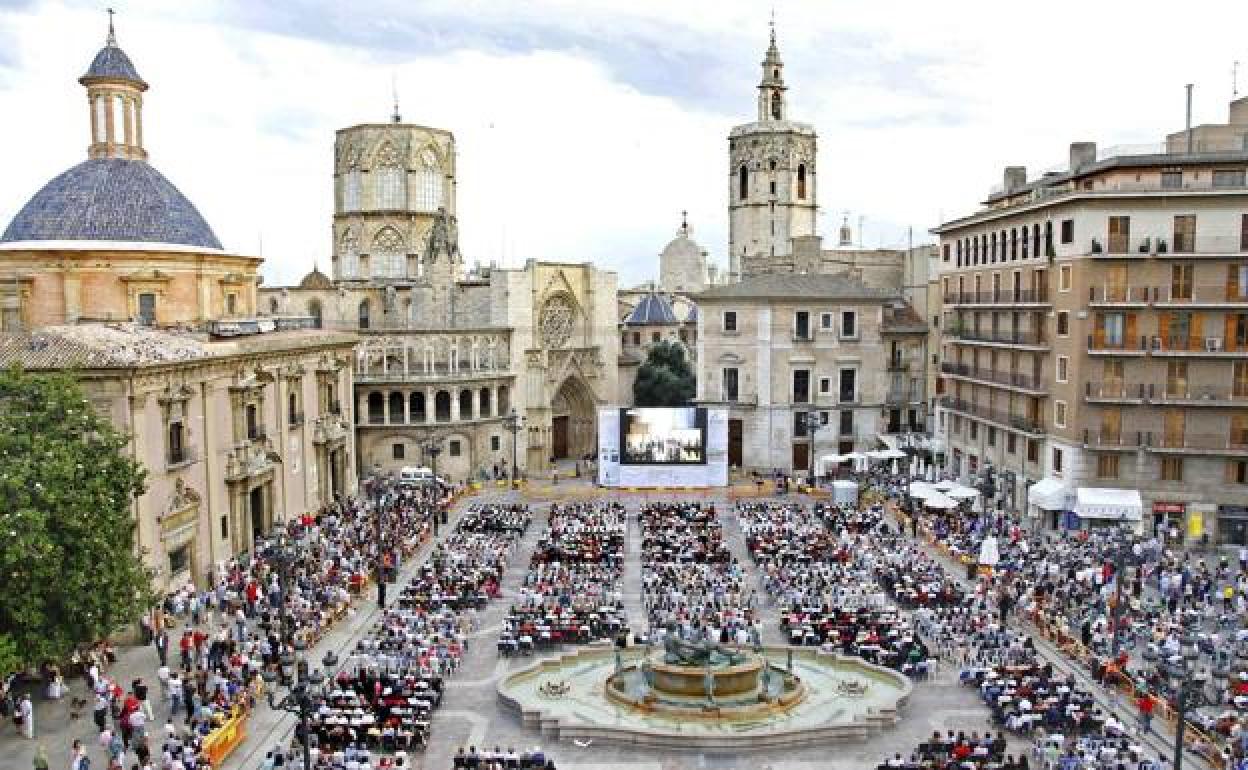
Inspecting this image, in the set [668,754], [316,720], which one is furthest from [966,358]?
[316,720]

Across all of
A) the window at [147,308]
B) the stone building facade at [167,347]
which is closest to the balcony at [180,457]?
the stone building facade at [167,347]

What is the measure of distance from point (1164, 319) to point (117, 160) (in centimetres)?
4180

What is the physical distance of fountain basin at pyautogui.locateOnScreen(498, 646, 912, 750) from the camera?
22375 millimetres

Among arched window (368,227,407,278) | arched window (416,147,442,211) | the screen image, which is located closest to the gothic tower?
arched window (416,147,442,211)

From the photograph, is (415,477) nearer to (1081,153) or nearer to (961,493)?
(961,493)

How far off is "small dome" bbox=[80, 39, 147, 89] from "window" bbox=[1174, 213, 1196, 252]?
41.0 m

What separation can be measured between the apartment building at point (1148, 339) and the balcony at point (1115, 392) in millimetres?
51

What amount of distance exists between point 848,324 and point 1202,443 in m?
20.9

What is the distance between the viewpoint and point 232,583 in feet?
110

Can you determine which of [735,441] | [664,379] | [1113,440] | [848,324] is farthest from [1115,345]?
[664,379]

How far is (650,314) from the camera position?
259 ft

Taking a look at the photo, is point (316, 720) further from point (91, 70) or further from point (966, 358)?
point (966, 358)

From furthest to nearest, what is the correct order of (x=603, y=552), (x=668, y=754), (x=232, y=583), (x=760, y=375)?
(x=760, y=375) < (x=603, y=552) < (x=232, y=583) < (x=668, y=754)

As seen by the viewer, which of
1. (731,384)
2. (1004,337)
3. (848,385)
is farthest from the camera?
(731,384)
